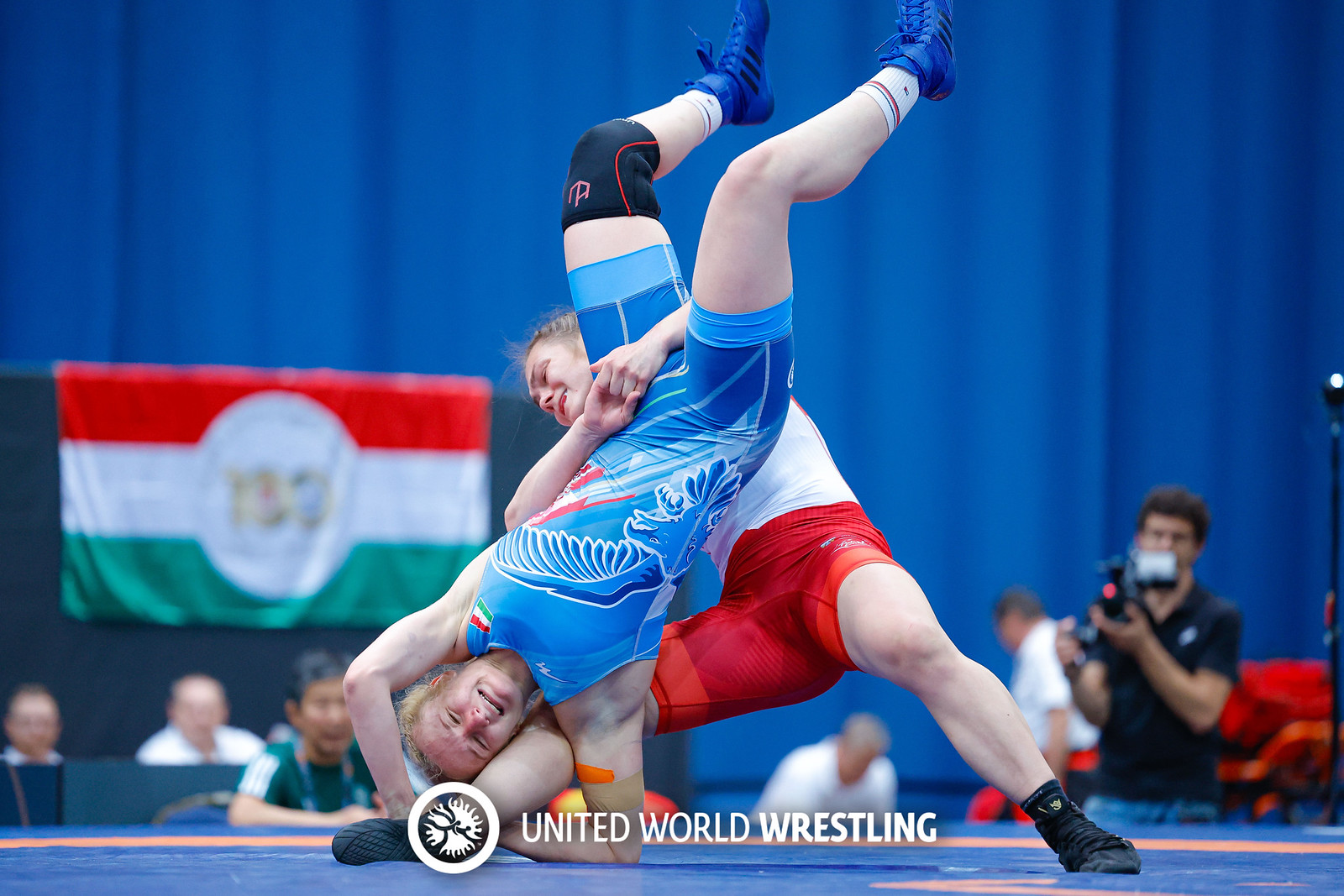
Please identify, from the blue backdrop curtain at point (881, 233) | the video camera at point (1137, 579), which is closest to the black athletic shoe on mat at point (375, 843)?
the video camera at point (1137, 579)

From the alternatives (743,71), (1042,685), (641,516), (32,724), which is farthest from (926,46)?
(32,724)

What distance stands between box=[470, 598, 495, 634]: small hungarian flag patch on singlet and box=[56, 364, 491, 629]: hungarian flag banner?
247cm

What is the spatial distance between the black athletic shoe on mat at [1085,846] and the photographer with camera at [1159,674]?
1.39m

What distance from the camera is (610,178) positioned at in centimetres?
206

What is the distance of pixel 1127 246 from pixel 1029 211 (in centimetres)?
62

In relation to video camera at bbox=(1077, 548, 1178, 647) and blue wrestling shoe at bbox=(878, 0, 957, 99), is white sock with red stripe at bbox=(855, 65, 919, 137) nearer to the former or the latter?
blue wrestling shoe at bbox=(878, 0, 957, 99)

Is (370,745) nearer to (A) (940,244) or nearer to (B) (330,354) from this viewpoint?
(B) (330,354)

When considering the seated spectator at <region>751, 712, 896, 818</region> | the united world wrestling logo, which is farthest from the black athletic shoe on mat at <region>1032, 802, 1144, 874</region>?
the seated spectator at <region>751, 712, 896, 818</region>

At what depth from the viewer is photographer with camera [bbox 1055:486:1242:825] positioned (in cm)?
308

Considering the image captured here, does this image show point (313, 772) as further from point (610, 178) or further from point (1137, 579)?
point (1137, 579)

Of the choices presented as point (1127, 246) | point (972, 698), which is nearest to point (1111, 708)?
point (972, 698)

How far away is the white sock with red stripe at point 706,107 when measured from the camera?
2285mm

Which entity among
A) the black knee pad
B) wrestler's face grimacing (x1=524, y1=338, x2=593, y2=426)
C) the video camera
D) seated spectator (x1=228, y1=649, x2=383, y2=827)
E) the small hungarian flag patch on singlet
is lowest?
seated spectator (x1=228, y1=649, x2=383, y2=827)

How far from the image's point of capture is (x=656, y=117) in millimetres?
2205
